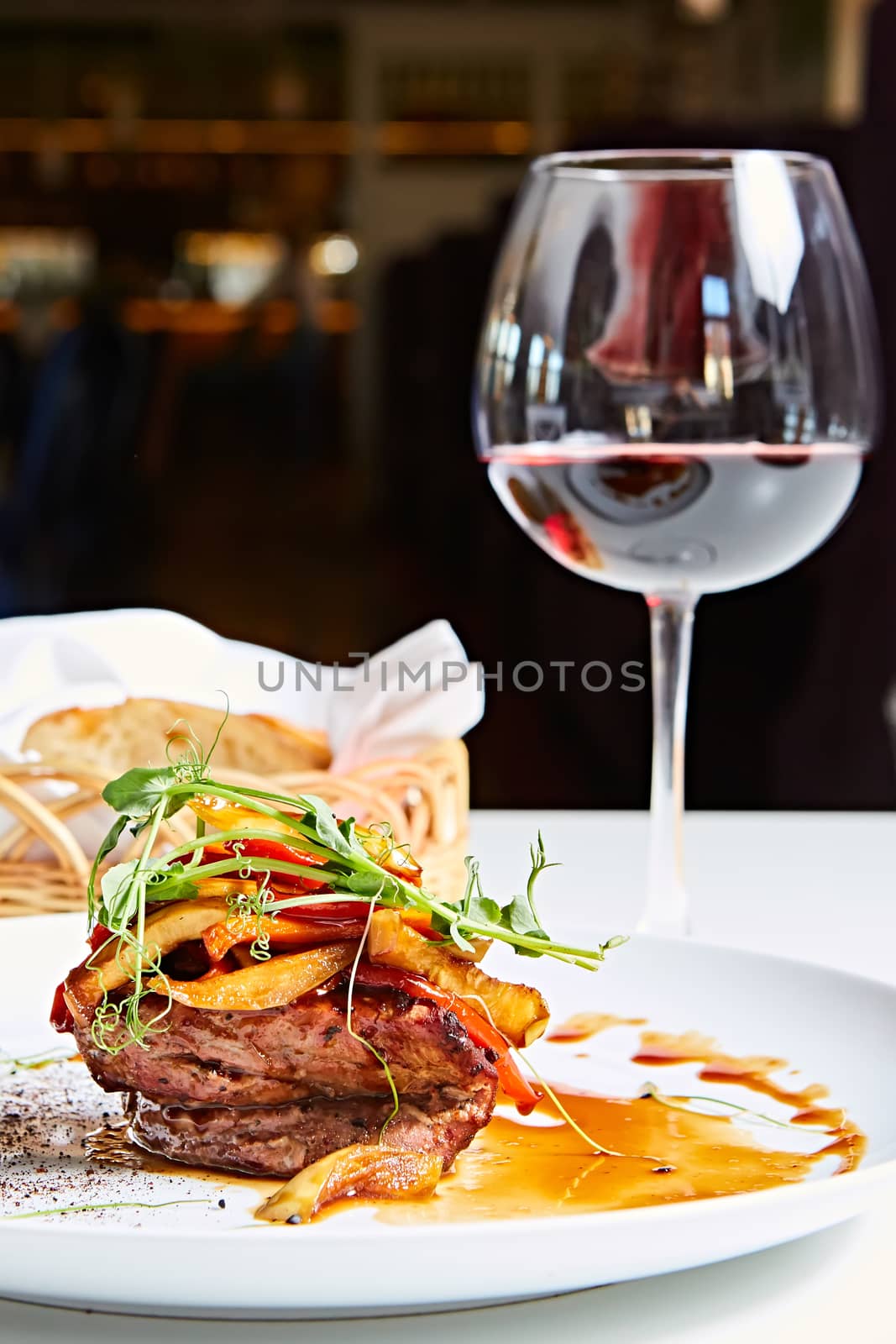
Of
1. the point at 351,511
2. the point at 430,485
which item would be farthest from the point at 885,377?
the point at 351,511

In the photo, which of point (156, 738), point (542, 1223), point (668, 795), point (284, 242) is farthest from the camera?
point (284, 242)

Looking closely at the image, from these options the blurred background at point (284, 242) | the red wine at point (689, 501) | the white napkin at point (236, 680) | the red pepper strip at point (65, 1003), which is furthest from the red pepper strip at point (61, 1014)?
the blurred background at point (284, 242)

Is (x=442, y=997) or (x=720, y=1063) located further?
(x=720, y=1063)

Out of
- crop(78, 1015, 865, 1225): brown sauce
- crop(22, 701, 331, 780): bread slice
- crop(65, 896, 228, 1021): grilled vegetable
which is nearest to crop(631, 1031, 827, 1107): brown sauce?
crop(78, 1015, 865, 1225): brown sauce

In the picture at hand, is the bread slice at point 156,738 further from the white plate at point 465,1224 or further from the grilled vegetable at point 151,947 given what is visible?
the grilled vegetable at point 151,947

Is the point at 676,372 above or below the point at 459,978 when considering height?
above

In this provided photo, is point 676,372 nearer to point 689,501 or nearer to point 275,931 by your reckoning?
point 689,501

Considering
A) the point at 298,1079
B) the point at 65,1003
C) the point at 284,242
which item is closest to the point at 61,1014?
the point at 65,1003
